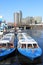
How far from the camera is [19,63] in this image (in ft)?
71.8

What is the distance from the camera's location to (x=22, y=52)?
23297 mm

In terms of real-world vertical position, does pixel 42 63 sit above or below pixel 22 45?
below

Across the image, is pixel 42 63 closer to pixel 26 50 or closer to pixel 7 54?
pixel 26 50

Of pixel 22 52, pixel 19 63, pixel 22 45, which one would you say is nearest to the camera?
pixel 19 63

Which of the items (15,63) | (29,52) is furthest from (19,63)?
(29,52)

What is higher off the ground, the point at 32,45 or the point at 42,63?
the point at 32,45

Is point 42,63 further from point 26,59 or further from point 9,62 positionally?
point 9,62

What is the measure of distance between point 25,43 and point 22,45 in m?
0.53

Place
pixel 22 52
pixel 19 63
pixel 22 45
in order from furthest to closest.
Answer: pixel 22 45 < pixel 22 52 < pixel 19 63

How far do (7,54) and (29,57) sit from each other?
3.09 metres

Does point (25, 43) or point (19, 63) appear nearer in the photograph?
point (19, 63)

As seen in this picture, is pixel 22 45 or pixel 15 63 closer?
pixel 15 63

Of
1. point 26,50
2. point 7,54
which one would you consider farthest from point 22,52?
point 7,54

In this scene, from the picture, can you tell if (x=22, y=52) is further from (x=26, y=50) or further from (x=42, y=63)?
(x=42, y=63)
